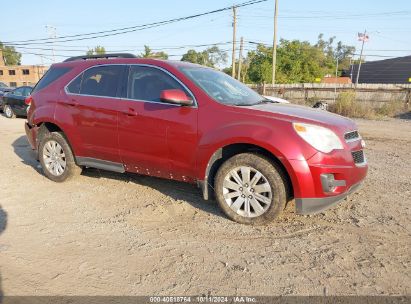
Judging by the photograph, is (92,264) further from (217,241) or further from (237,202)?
(237,202)

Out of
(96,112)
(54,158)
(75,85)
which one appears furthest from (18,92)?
(96,112)

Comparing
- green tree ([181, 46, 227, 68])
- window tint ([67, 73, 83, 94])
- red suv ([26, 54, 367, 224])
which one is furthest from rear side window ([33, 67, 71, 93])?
green tree ([181, 46, 227, 68])

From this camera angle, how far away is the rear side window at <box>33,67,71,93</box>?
546cm

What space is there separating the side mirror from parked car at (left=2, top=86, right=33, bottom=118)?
12.6m

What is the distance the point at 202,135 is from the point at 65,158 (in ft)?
8.44

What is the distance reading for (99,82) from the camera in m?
5.00

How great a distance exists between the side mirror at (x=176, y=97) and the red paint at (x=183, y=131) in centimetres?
1

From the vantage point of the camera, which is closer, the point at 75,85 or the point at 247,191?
the point at 247,191

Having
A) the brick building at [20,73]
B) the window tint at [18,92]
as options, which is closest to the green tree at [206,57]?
the brick building at [20,73]

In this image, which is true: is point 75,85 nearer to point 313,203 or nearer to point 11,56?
point 313,203

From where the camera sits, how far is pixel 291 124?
368 centimetres

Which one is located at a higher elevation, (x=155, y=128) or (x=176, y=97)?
(x=176, y=97)

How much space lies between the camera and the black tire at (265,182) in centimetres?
371

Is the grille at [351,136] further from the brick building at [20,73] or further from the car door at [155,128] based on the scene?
the brick building at [20,73]
